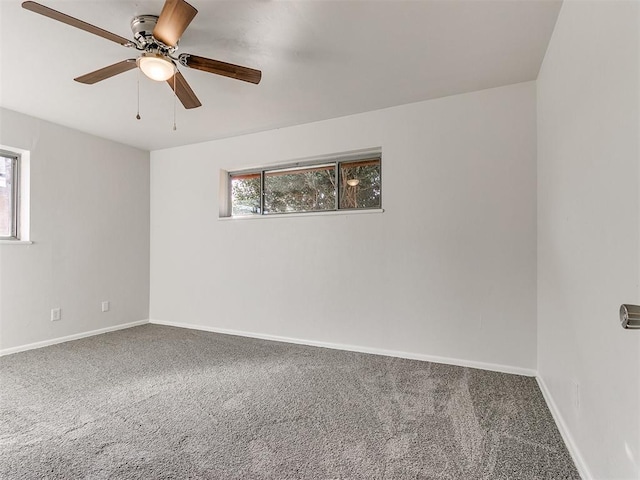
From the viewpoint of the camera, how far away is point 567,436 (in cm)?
169

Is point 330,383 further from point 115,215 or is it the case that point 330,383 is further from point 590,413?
point 115,215

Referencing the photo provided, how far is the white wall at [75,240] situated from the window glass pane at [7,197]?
7.5 inches

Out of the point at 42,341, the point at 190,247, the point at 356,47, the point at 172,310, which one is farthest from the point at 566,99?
the point at 42,341

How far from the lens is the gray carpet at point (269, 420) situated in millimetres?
1523

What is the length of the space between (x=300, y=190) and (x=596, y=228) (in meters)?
2.79

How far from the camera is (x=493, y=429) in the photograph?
182 centimetres

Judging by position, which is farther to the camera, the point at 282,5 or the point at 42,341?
the point at 42,341

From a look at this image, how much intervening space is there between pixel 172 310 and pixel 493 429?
150 inches

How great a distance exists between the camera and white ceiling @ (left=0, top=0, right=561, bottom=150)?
1844mm

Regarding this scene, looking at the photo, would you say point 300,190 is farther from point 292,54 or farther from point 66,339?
point 66,339

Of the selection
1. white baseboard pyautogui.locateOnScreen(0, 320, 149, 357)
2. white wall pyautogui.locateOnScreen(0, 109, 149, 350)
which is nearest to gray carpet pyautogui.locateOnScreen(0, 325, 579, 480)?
white baseboard pyautogui.locateOnScreen(0, 320, 149, 357)

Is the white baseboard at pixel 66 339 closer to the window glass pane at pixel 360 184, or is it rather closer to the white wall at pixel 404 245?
the white wall at pixel 404 245

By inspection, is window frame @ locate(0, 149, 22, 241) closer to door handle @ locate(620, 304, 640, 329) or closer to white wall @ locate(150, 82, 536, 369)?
white wall @ locate(150, 82, 536, 369)

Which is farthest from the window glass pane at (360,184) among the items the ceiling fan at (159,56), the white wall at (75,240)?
the white wall at (75,240)
